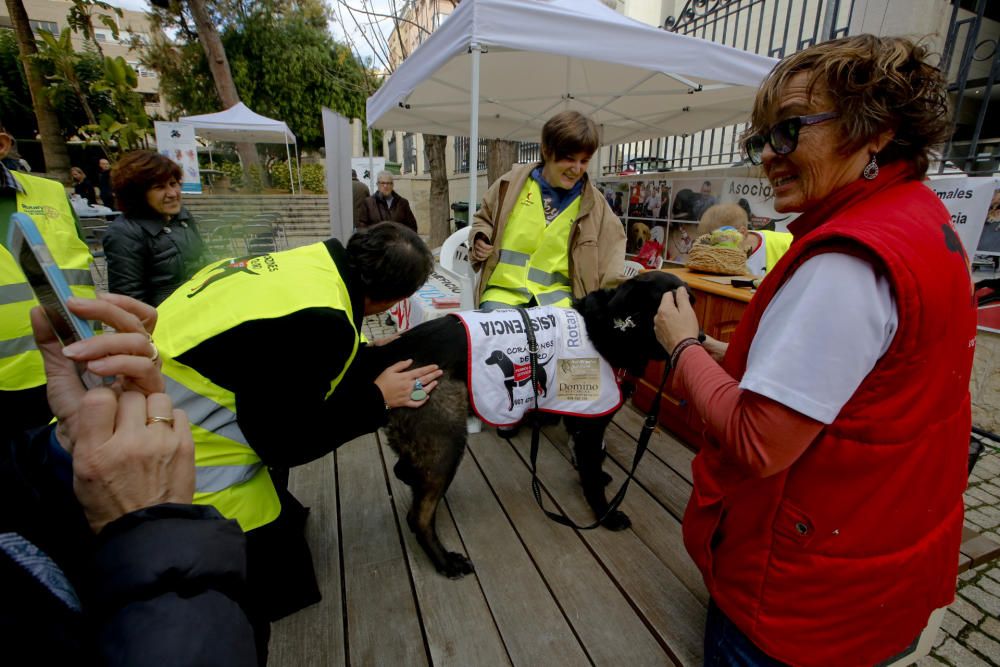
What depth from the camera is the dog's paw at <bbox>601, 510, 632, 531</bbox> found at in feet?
7.23

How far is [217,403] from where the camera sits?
1338 millimetres

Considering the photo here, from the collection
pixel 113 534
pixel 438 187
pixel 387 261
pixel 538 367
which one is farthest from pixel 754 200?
pixel 438 187

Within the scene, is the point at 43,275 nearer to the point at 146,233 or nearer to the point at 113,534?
the point at 113,534

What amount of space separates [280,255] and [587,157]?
1774 millimetres

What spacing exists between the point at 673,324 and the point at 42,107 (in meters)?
17.3

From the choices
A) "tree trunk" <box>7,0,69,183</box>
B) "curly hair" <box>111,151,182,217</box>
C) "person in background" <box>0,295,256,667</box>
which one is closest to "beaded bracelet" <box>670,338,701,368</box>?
"person in background" <box>0,295,256,667</box>

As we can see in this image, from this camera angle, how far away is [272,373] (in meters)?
1.37

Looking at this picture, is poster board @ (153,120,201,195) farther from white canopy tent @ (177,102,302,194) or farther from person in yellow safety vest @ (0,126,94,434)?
person in yellow safety vest @ (0,126,94,434)

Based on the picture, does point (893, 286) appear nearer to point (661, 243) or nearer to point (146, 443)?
point (146, 443)

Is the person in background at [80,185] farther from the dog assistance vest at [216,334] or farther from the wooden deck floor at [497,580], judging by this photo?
the dog assistance vest at [216,334]

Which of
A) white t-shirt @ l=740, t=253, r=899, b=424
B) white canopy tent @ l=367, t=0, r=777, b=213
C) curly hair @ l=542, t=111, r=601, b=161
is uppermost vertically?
white canopy tent @ l=367, t=0, r=777, b=213

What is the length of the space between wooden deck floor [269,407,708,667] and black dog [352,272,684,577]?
0.56 feet

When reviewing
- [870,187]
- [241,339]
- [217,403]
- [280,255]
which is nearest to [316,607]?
[217,403]

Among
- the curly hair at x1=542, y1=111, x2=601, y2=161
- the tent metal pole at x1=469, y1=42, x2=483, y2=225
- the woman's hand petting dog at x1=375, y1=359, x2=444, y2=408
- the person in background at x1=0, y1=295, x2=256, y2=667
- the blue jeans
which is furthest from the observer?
the tent metal pole at x1=469, y1=42, x2=483, y2=225
